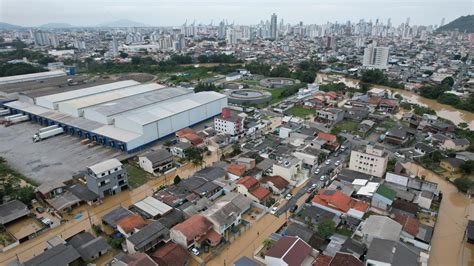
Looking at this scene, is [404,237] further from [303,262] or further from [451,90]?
[451,90]

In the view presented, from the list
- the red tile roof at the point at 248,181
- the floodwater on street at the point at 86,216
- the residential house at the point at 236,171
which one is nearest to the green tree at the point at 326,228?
the red tile roof at the point at 248,181

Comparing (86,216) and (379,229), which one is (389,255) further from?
(86,216)

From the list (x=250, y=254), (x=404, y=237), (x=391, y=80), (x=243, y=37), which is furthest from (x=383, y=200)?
(x=243, y=37)

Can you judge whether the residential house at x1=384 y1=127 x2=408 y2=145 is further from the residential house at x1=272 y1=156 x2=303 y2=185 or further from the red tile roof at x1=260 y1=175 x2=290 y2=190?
the red tile roof at x1=260 y1=175 x2=290 y2=190

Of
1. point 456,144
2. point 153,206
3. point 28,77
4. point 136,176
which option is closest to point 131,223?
→ point 153,206

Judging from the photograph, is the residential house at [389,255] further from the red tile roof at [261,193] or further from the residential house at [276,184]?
the residential house at [276,184]
